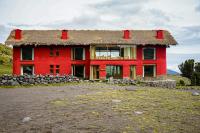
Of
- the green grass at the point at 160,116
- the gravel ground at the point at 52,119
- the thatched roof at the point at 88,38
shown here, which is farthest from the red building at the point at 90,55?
the gravel ground at the point at 52,119

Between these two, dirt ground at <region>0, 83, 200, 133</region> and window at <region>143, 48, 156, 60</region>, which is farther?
window at <region>143, 48, 156, 60</region>

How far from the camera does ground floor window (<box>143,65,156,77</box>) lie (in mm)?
49344

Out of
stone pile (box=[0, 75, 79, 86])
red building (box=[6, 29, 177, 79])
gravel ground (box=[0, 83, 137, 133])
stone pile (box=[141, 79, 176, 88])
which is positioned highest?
red building (box=[6, 29, 177, 79])

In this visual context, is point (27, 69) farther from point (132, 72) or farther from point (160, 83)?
point (160, 83)

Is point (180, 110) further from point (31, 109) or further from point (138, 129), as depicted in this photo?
point (31, 109)

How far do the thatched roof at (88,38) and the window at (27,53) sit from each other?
149 centimetres

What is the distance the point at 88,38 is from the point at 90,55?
10.5ft

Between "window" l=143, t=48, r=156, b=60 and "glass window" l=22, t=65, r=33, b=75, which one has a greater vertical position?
"window" l=143, t=48, r=156, b=60

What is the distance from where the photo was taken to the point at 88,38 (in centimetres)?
4931

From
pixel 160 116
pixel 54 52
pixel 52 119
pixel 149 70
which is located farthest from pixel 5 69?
pixel 160 116

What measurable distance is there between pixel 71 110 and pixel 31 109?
211cm

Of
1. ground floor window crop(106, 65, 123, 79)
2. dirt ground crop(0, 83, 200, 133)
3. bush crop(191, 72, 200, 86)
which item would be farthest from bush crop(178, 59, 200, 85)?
dirt ground crop(0, 83, 200, 133)

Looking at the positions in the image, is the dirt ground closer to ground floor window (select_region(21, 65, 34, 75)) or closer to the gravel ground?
the gravel ground

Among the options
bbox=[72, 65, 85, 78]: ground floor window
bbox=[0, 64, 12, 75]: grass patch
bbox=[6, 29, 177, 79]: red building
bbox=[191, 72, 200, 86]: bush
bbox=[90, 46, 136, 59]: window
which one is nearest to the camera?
bbox=[6, 29, 177, 79]: red building
